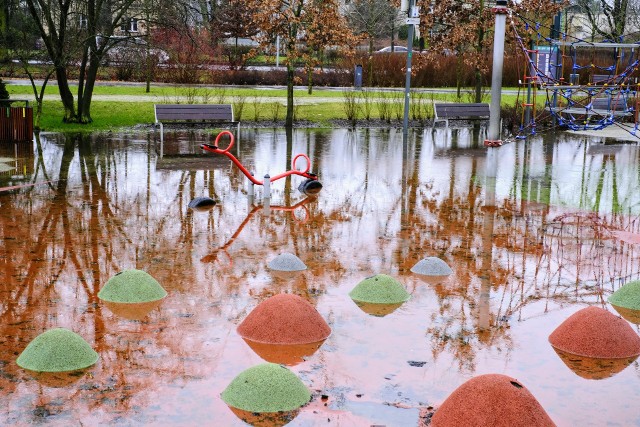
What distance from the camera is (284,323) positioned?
7.80m

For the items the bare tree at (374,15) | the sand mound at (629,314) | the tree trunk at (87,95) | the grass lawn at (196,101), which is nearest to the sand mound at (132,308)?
the sand mound at (629,314)

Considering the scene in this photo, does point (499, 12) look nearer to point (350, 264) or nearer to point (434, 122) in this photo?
point (434, 122)

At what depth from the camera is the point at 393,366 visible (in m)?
7.09

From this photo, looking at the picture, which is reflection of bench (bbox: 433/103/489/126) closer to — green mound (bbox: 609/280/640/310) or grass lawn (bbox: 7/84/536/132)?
grass lawn (bbox: 7/84/536/132)

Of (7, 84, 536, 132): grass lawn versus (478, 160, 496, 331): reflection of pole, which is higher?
(7, 84, 536, 132): grass lawn

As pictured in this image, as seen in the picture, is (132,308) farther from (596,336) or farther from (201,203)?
(201,203)

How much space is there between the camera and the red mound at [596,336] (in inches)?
297

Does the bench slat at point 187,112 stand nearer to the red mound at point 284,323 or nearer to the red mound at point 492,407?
the red mound at point 284,323

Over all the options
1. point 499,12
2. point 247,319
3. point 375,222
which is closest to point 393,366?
point 247,319

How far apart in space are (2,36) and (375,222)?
1540 centimetres

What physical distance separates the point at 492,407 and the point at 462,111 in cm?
2063

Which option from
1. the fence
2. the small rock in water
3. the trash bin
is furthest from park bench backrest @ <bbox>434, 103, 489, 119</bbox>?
the small rock in water

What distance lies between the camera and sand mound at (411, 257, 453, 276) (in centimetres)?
983

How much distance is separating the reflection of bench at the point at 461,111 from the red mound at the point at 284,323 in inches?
722
